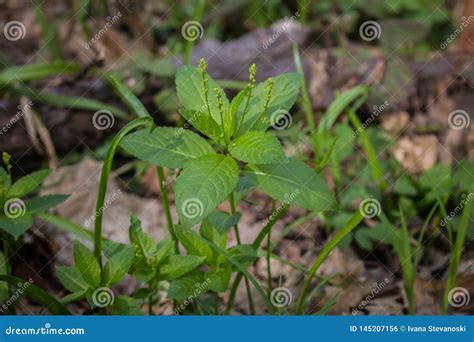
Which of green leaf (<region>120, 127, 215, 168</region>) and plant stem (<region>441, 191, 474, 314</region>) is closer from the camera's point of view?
green leaf (<region>120, 127, 215, 168</region>)

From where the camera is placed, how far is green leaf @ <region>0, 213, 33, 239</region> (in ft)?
5.81

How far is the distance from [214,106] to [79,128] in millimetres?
1424

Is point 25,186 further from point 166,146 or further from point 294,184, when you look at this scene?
point 294,184

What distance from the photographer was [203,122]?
1661mm

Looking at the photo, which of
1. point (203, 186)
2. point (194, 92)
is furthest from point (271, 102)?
point (203, 186)

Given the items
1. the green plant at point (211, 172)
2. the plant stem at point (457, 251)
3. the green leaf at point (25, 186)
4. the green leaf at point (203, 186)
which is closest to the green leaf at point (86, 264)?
the green plant at point (211, 172)

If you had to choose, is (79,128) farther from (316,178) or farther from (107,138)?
(316,178)

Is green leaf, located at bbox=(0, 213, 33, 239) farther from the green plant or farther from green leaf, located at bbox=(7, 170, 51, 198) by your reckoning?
the green plant

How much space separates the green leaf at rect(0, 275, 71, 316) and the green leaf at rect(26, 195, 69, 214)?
21cm

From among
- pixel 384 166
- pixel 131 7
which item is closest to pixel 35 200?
pixel 384 166

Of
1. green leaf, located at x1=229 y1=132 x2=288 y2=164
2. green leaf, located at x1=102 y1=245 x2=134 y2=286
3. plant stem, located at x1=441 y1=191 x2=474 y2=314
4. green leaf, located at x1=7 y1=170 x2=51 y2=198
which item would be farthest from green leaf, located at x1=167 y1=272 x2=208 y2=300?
plant stem, located at x1=441 y1=191 x2=474 y2=314

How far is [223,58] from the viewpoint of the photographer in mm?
3209

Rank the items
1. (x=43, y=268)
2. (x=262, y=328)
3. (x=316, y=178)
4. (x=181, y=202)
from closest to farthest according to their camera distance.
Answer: (x=181, y=202), (x=316, y=178), (x=262, y=328), (x=43, y=268)

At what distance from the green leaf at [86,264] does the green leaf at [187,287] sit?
0.21 meters
